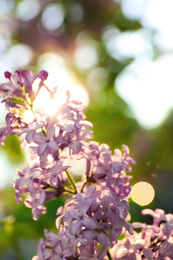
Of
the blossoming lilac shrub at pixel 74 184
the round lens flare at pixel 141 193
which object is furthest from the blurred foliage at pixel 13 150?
the blossoming lilac shrub at pixel 74 184

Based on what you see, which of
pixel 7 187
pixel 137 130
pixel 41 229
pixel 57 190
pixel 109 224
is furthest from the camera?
pixel 7 187

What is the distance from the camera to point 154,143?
256 centimetres

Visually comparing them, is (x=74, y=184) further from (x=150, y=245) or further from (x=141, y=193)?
(x=141, y=193)

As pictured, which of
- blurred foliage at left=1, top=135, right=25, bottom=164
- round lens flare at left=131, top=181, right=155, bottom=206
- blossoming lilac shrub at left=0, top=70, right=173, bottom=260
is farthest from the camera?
blurred foliage at left=1, top=135, right=25, bottom=164

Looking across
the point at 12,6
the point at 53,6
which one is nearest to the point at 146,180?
the point at 53,6

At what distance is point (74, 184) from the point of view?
786mm

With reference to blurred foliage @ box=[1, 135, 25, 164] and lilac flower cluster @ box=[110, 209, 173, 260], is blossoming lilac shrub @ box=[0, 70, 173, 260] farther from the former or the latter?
blurred foliage @ box=[1, 135, 25, 164]

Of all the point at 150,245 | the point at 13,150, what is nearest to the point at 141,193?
the point at 13,150

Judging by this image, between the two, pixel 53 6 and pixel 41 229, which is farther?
pixel 53 6

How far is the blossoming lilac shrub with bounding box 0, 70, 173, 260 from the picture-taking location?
28.1 inches

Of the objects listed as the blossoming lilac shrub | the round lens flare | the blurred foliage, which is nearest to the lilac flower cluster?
the blossoming lilac shrub

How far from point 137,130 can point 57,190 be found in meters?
1.83

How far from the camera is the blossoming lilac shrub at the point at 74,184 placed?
0.71m

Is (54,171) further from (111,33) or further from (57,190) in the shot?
(111,33)
